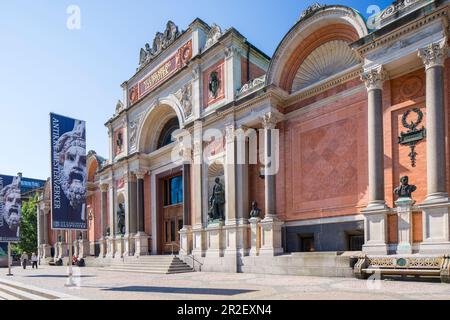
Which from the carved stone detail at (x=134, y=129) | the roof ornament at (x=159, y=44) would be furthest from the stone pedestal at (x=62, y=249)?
the roof ornament at (x=159, y=44)

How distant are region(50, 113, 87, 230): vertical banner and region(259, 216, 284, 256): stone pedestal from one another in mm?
7243

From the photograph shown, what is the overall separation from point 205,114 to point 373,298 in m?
14.0

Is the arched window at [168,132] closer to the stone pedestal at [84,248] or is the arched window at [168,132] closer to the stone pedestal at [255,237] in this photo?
the stone pedestal at [255,237]

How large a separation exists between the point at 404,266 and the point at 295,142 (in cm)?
733

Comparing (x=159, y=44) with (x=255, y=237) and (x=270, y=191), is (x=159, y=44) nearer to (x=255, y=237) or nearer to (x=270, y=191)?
(x=270, y=191)

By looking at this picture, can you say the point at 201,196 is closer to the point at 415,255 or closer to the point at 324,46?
the point at 324,46

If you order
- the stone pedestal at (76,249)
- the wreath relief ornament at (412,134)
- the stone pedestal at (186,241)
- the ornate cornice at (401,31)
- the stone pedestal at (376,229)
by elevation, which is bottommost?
the stone pedestal at (76,249)

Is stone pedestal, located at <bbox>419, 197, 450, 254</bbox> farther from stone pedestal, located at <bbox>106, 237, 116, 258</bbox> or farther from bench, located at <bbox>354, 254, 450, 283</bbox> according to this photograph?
stone pedestal, located at <bbox>106, 237, 116, 258</bbox>

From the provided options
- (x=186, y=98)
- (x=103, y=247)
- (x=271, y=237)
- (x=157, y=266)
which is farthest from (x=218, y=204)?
(x=103, y=247)

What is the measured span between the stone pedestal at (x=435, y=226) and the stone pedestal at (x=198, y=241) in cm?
1053

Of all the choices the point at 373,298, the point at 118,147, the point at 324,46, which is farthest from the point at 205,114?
the point at 373,298

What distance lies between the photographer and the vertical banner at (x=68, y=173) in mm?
13906

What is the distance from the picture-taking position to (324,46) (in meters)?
15.8

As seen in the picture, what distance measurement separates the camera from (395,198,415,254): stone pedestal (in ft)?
37.3
